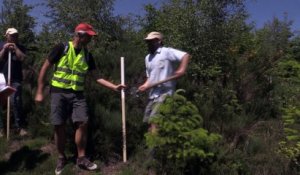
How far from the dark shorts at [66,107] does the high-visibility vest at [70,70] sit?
121mm

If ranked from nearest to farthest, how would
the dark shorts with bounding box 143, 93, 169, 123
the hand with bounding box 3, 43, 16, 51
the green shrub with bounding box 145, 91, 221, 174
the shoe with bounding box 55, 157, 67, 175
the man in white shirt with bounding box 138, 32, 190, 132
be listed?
the green shrub with bounding box 145, 91, 221, 174, the dark shorts with bounding box 143, 93, 169, 123, the man in white shirt with bounding box 138, 32, 190, 132, the shoe with bounding box 55, 157, 67, 175, the hand with bounding box 3, 43, 16, 51

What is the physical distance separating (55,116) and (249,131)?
9.83 ft

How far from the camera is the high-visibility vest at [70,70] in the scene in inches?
288

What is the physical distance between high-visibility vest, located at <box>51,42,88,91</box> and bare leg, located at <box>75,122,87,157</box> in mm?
504

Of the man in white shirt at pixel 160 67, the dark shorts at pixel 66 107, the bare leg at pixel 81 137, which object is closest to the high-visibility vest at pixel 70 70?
the dark shorts at pixel 66 107

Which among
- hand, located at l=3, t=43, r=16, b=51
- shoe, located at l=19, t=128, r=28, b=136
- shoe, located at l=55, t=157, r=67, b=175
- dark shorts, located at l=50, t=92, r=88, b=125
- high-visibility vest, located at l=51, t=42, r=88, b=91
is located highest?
hand, located at l=3, t=43, r=16, b=51

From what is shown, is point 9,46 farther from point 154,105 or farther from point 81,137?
point 154,105

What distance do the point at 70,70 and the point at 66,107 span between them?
0.50 metres

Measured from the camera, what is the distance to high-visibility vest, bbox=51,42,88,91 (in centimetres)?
731

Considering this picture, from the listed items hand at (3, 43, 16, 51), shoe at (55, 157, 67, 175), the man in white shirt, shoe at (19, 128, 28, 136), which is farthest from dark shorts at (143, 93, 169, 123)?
hand at (3, 43, 16, 51)

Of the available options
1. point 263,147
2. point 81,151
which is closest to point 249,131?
point 263,147

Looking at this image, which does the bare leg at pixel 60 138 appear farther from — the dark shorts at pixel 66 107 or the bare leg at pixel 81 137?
the bare leg at pixel 81 137

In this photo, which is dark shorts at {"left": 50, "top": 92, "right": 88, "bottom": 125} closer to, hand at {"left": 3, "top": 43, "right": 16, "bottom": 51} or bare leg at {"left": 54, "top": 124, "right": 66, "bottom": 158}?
bare leg at {"left": 54, "top": 124, "right": 66, "bottom": 158}

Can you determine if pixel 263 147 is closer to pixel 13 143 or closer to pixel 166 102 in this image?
pixel 166 102
